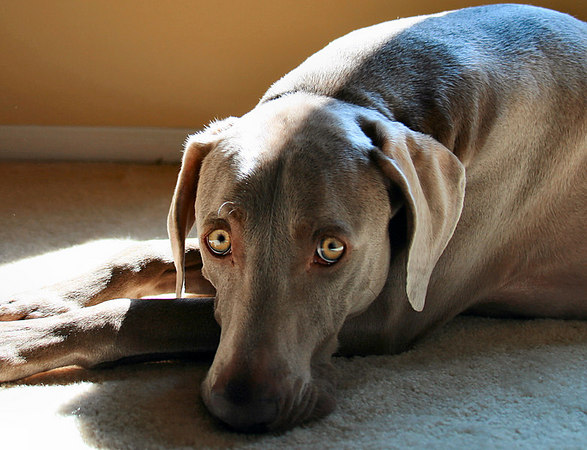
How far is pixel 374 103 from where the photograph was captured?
1.87 m

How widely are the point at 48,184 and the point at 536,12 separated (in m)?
2.06

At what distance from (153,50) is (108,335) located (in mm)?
1987

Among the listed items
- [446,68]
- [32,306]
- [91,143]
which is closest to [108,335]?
[32,306]

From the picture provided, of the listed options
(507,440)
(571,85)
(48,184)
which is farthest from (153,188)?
(507,440)

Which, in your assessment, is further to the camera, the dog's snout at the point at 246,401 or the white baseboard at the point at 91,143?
the white baseboard at the point at 91,143

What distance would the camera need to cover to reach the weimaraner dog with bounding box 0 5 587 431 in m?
1.61

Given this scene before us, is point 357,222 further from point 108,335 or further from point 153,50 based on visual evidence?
point 153,50

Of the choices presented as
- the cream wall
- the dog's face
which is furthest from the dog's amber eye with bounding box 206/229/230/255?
the cream wall

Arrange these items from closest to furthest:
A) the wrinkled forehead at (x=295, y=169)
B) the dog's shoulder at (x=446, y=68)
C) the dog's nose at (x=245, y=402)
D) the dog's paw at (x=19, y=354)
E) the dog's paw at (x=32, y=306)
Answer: the dog's nose at (x=245, y=402)
the wrinkled forehead at (x=295, y=169)
the dog's paw at (x=19, y=354)
the dog's shoulder at (x=446, y=68)
the dog's paw at (x=32, y=306)

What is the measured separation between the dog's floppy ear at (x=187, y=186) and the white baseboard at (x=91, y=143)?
1.82 metres

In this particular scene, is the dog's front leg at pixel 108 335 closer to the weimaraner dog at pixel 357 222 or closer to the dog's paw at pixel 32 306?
the weimaraner dog at pixel 357 222

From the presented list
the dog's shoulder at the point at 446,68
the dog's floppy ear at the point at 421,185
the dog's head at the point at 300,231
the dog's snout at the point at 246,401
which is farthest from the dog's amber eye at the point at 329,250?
the dog's shoulder at the point at 446,68

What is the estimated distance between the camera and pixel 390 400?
1.77 meters

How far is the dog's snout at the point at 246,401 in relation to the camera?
1.51 metres
